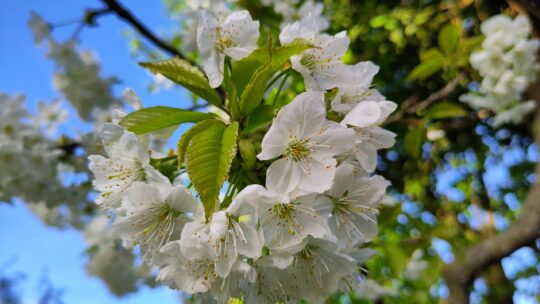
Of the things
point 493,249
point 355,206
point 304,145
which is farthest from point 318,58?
point 493,249

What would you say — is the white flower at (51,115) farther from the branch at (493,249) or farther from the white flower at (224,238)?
the branch at (493,249)

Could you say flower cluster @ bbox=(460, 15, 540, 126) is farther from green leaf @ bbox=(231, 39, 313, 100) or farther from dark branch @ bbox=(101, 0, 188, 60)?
green leaf @ bbox=(231, 39, 313, 100)

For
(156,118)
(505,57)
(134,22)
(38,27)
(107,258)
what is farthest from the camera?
(107,258)

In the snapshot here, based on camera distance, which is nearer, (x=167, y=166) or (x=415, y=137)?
(x=167, y=166)

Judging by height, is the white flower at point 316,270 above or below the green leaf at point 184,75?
below

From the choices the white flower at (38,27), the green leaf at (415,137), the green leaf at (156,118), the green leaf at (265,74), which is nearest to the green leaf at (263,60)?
the green leaf at (265,74)

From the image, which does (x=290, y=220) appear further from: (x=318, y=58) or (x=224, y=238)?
(x=318, y=58)
